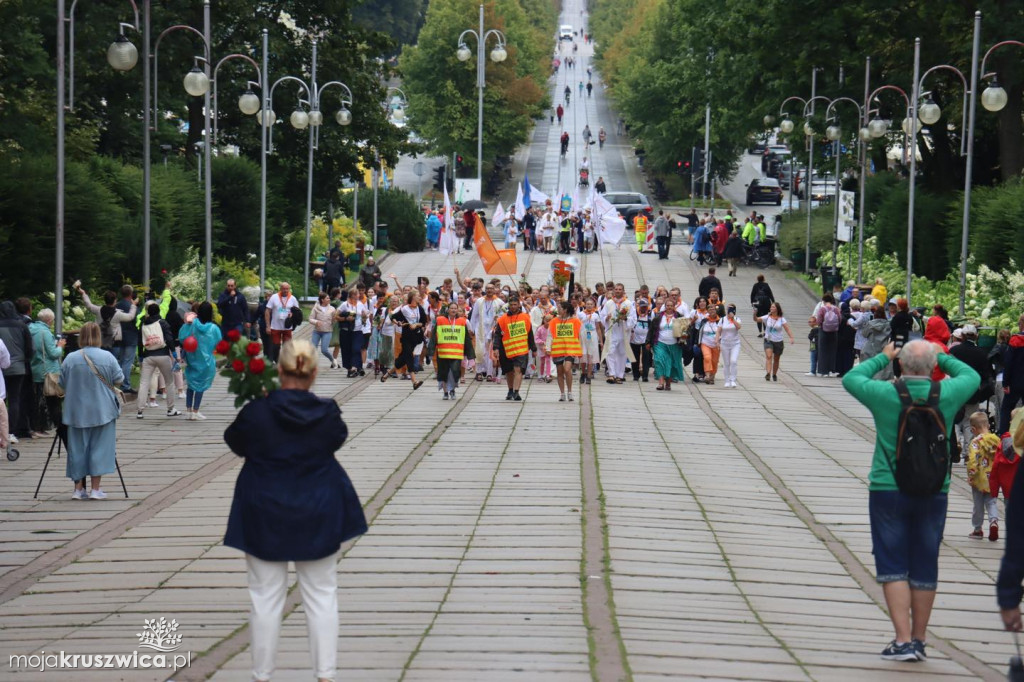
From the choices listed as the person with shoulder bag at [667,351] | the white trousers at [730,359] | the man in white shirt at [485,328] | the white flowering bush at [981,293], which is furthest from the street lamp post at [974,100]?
the man in white shirt at [485,328]

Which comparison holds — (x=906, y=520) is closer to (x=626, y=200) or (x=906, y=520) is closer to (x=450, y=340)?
(x=450, y=340)

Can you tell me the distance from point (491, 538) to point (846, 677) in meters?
4.56

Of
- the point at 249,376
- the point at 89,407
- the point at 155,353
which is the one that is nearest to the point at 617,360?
the point at 155,353

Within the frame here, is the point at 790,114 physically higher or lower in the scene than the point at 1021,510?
higher

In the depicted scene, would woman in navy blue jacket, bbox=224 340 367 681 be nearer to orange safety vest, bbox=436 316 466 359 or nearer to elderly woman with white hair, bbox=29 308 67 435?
elderly woman with white hair, bbox=29 308 67 435

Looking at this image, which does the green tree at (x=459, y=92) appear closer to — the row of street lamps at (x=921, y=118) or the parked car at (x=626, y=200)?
the parked car at (x=626, y=200)

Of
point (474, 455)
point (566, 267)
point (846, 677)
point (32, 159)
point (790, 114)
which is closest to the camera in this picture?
point (846, 677)

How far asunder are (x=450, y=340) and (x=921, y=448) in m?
15.9

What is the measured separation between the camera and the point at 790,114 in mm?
49719

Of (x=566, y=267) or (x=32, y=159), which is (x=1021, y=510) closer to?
(x=32, y=159)

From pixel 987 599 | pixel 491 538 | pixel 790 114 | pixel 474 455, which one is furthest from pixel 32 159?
pixel 790 114

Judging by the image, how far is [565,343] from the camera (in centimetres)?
2411

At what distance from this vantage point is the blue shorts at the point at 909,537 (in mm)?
8688

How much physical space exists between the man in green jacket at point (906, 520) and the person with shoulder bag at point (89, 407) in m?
7.97
